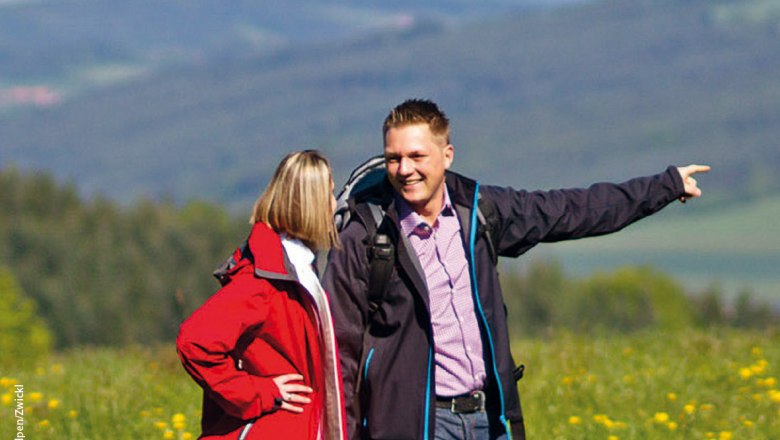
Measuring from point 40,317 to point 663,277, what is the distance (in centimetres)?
7918

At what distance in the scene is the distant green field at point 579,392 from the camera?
7547 millimetres

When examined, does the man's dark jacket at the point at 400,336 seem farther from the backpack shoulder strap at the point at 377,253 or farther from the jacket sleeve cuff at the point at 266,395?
the jacket sleeve cuff at the point at 266,395

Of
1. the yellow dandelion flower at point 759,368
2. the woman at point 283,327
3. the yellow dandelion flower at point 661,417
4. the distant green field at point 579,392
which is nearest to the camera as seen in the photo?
the woman at point 283,327

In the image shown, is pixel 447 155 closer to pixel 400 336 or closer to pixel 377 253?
pixel 377 253

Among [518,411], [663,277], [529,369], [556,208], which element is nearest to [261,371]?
[518,411]

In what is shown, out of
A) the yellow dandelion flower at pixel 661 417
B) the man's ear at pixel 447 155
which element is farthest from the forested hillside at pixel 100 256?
the man's ear at pixel 447 155

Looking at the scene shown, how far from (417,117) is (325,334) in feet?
3.34

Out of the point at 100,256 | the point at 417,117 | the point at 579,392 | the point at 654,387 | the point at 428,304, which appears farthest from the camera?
the point at 100,256

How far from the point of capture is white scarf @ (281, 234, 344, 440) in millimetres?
4652

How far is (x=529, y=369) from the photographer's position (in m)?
9.86

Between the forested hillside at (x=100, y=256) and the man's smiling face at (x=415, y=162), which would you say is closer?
the man's smiling face at (x=415, y=162)

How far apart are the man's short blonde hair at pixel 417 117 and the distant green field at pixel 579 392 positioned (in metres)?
2.56

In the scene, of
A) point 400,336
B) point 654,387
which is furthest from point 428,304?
point 654,387

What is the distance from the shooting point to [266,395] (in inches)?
181
